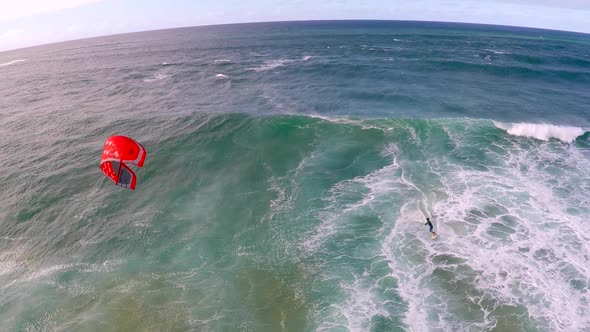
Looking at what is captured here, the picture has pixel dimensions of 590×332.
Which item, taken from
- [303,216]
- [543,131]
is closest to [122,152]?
[303,216]

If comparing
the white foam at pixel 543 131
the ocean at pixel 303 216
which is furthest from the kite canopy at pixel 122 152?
the white foam at pixel 543 131

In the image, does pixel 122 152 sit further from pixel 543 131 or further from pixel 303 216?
pixel 543 131

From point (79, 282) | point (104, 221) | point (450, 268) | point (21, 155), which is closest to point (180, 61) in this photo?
point (21, 155)

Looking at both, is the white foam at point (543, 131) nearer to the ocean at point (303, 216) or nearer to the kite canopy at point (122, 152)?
Answer: the ocean at point (303, 216)

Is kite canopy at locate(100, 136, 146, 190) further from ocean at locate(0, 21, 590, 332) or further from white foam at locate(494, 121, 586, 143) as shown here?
white foam at locate(494, 121, 586, 143)

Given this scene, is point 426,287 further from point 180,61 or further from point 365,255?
point 180,61

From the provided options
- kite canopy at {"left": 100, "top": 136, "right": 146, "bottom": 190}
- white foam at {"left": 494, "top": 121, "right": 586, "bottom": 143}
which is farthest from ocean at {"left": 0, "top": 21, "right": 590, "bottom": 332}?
kite canopy at {"left": 100, "top": 136, "right": 146, "bottom": 190}
